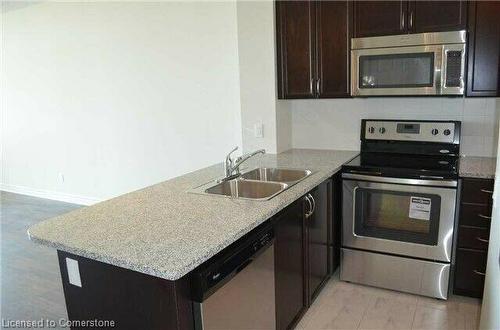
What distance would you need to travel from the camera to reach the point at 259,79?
315cm

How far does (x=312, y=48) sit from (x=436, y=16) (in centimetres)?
86

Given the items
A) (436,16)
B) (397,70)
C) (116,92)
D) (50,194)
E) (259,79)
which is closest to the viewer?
(436,16)

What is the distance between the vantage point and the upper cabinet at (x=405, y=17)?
248cm

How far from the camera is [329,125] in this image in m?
3.32

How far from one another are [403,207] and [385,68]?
3.14 ft

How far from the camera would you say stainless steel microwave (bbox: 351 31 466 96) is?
2467mm

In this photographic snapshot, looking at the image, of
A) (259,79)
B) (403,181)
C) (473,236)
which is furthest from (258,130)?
(473,236)

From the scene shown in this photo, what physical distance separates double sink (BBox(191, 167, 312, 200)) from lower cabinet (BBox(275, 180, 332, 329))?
16cm

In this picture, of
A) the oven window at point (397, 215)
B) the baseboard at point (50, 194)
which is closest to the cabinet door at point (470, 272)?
the oven window at point (397, 215)

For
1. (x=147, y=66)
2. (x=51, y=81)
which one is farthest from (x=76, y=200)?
(x=147, y=66)

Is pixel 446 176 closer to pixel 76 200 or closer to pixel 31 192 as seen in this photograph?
pixel 76 200

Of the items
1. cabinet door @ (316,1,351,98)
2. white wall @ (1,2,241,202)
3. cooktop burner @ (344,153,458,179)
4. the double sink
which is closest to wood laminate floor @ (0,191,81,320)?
white wall @ (1,2,241,202)

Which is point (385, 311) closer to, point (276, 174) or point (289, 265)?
point (289, 265)

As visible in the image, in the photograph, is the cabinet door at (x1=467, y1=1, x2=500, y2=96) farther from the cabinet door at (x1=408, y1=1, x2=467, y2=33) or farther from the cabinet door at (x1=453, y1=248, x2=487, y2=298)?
the cabinet door at (x1=453, y1=248, x2=487, y2=298)
